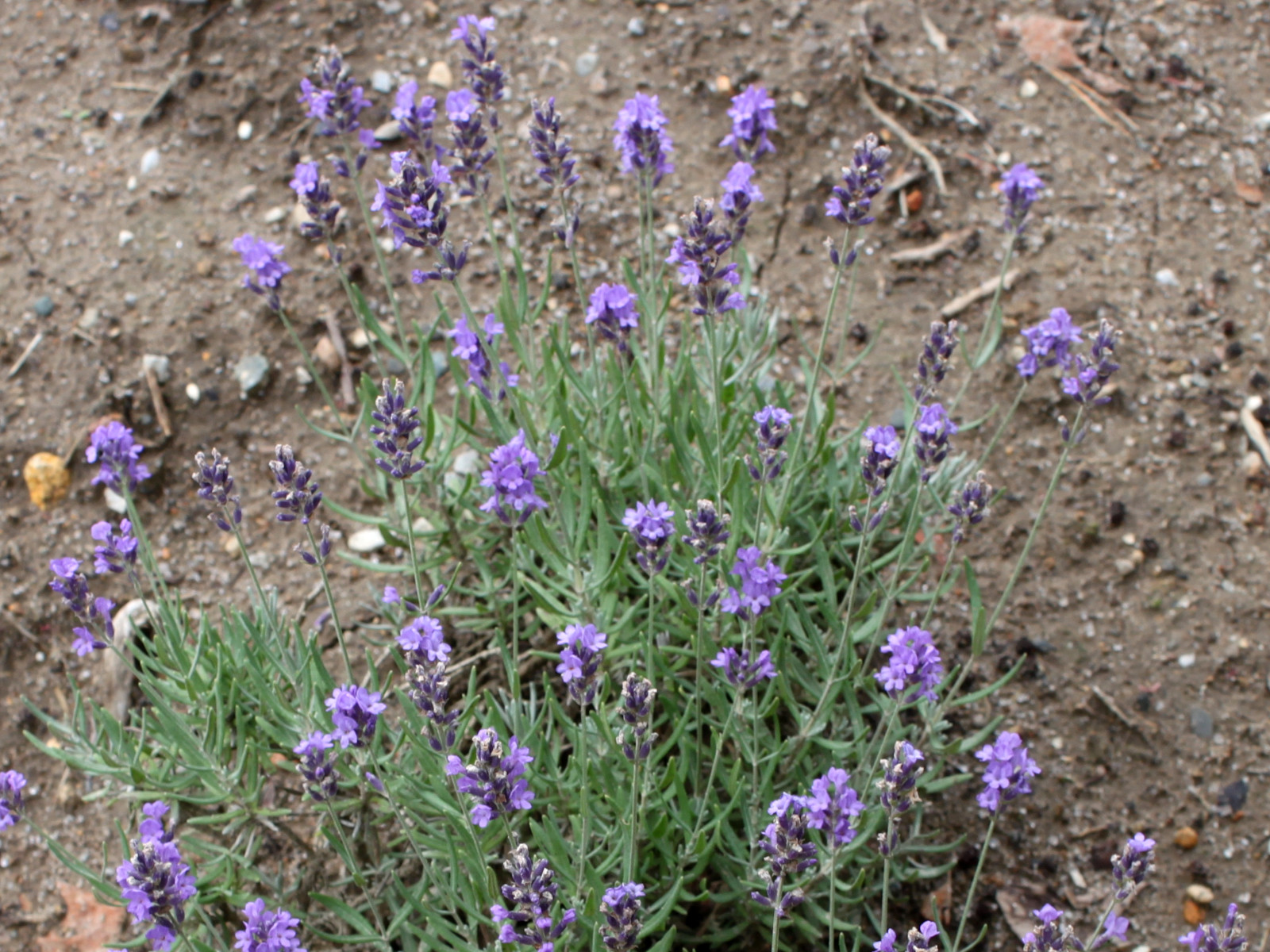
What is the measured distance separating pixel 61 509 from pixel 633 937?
3.34 meters

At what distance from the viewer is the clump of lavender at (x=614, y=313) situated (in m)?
3.52

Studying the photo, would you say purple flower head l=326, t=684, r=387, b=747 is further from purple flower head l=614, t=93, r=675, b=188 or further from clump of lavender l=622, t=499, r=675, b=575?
purple flower head l=614, t=93, r=675, b=188

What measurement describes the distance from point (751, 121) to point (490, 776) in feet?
7.62

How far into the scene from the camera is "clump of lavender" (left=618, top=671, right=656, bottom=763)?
2.61 metres

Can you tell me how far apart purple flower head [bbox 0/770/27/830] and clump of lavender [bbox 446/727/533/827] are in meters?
1.21

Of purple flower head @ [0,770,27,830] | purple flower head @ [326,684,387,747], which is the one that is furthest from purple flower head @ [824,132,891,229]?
purple flower head @ [0,770,27,830]

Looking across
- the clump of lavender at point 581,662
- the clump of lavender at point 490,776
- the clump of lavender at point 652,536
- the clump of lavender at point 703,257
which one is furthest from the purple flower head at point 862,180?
the clump of lavender at point 490,776

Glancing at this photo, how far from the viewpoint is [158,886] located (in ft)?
8.27

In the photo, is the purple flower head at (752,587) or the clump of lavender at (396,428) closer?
the clump of lavender at (396,428)

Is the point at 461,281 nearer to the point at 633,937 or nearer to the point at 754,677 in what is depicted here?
the point at 754,677

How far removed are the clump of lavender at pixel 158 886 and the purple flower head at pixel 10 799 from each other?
0.38 m

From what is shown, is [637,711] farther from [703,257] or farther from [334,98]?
[334,98]

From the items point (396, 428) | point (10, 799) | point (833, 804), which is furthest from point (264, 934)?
point (833, 804)

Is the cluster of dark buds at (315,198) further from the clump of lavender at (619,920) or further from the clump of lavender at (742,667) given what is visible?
the clump of lavender at (619,920)
